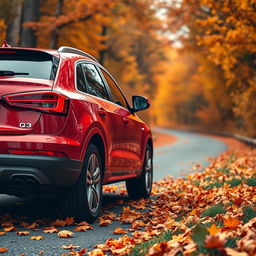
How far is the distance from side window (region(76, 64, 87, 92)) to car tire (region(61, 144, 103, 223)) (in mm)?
675

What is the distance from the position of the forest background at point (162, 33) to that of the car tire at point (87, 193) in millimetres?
8834

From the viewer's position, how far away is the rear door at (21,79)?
6328mm

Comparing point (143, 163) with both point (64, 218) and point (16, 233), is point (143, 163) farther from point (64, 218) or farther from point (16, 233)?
point (16, 233)

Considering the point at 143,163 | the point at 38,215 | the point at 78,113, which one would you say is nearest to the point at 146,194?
the point at 143,163

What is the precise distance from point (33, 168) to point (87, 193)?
35.7 inches

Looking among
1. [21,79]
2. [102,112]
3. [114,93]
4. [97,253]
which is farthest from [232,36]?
[97,253]

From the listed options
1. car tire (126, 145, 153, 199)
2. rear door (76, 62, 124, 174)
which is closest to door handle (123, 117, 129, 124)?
rear door (76, 62, 124, 174)

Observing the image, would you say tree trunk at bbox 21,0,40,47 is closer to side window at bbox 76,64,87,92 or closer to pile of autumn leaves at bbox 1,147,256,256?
pile of autumn leaves at bbox 1,147,256,256

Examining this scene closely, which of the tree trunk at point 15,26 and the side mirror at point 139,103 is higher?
the tree trunk at point 15,26

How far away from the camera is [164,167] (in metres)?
16.8

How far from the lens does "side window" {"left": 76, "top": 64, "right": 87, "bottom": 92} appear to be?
7132 mm

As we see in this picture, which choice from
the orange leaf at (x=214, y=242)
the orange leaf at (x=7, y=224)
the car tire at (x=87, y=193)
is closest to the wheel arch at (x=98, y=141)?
the car tire at (x=87, y=193)

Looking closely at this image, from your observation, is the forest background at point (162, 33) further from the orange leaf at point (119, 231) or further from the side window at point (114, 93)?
the orange leaf at point (119, 231)

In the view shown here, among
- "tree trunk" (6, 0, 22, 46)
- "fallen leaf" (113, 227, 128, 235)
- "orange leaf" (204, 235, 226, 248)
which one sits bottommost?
"fallen leaf" (113, 227, 128, 235)
